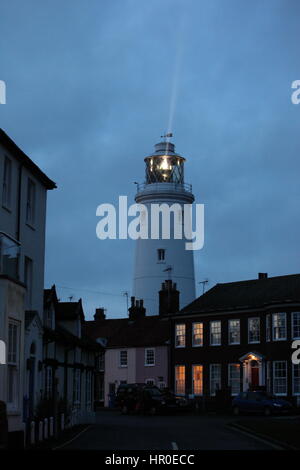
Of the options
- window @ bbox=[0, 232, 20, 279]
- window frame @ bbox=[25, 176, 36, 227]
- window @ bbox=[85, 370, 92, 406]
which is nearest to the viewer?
window @ bbox=[0, 232, 20, 279]

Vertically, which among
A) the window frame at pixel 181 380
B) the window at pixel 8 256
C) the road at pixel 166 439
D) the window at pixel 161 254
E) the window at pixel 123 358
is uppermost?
the window at pixel 161 254

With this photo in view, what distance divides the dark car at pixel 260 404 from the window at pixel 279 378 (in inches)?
257

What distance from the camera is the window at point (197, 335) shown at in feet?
210

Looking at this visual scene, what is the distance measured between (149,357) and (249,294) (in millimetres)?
11832

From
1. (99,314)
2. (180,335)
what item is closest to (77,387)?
(180,335)

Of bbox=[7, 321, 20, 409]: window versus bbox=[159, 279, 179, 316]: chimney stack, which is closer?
bbox=[7, 321, 20, 409]: window

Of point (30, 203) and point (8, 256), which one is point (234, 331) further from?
point (8, 256)

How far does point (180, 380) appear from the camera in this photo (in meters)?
65.3

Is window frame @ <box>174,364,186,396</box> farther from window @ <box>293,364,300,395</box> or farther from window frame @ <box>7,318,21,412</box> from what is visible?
window frame @ <box>7,318,21,412</box>

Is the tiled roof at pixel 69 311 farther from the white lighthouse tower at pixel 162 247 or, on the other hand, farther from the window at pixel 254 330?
the white lighthouse tower at pixel 162 247

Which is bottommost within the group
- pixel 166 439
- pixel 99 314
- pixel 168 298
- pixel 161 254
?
pixel 166 439

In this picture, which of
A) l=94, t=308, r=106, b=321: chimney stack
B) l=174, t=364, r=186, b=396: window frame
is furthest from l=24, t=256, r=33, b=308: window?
l=94, t=308, r=106, b=321: chimney stack

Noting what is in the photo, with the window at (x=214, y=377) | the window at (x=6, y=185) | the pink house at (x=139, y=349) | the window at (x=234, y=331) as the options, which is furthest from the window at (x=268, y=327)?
the window at (x=6, y=185)

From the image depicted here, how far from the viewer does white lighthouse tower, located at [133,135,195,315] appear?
232ft
